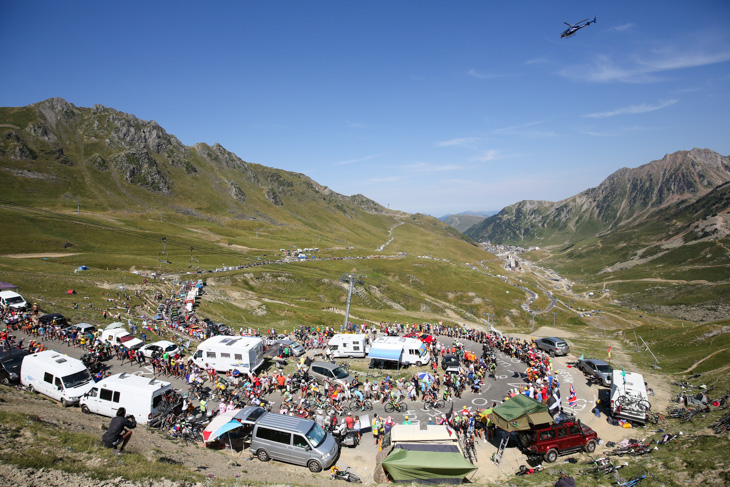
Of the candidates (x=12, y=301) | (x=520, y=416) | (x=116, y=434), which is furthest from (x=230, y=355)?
(x=12, y=301)

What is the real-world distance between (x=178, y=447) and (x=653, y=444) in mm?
26666

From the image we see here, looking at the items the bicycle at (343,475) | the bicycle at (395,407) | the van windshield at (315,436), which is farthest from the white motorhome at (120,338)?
the bicycle at (343,475)

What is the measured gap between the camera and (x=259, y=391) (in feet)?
98.9

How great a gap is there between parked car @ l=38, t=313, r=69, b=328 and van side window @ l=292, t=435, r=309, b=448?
3601cm

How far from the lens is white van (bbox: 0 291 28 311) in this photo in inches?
1657

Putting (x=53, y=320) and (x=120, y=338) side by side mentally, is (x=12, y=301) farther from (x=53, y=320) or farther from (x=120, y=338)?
(x=120, y=338)

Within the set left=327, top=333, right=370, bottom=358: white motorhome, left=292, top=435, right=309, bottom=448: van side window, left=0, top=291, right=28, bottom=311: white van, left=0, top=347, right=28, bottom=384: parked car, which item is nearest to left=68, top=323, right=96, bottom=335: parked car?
left=0, top=291, right=28, bottom=311: white van

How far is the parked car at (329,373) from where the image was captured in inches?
1280

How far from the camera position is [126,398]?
23094 mm

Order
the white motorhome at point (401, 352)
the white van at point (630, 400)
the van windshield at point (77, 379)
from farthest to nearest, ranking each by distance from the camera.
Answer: the white motorhome at point (401, 352)
the white van at point (630, 400)
the van windshield at point (77, 379)

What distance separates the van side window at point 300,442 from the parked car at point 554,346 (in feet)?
118

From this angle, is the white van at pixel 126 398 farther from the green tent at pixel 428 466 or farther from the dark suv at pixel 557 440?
the dark suv at pixel 557 440

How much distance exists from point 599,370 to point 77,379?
4441 cm

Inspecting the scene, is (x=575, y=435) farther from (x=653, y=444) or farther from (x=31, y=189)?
(x=31, y=189)
